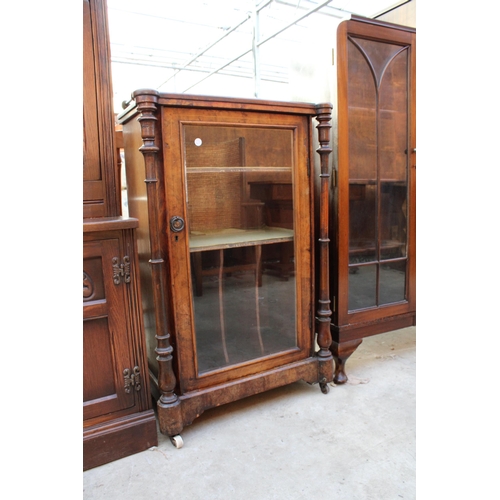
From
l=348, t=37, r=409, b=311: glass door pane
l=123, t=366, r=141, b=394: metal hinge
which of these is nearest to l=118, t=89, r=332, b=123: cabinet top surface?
l=348, t=37, r=409, b=311: glass door pane

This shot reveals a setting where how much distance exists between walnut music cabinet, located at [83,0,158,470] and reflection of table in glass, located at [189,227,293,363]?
0.72 ft

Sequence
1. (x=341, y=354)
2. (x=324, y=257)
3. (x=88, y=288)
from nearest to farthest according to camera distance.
Answer: (x=88, y=288)
(x=324, y=257)
(x=341, y=354)

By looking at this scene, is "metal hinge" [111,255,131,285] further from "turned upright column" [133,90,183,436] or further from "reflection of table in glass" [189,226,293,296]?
"reflection of table in glass" [189,226,293,296]

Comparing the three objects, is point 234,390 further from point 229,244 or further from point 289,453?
point 229,244

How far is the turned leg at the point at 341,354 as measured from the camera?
1.71 m

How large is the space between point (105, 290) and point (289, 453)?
0.80m

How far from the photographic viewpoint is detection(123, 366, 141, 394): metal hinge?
4.27 feet

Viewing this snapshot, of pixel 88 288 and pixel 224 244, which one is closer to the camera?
pixel 88 288

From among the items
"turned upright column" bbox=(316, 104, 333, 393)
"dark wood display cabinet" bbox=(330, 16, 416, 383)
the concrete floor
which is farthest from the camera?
"dark wood display cabinet" bbox=(330, 16, 416, 383)

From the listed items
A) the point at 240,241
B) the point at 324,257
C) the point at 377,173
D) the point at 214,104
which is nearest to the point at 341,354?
the point at 324,257

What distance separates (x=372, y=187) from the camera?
1727mm
